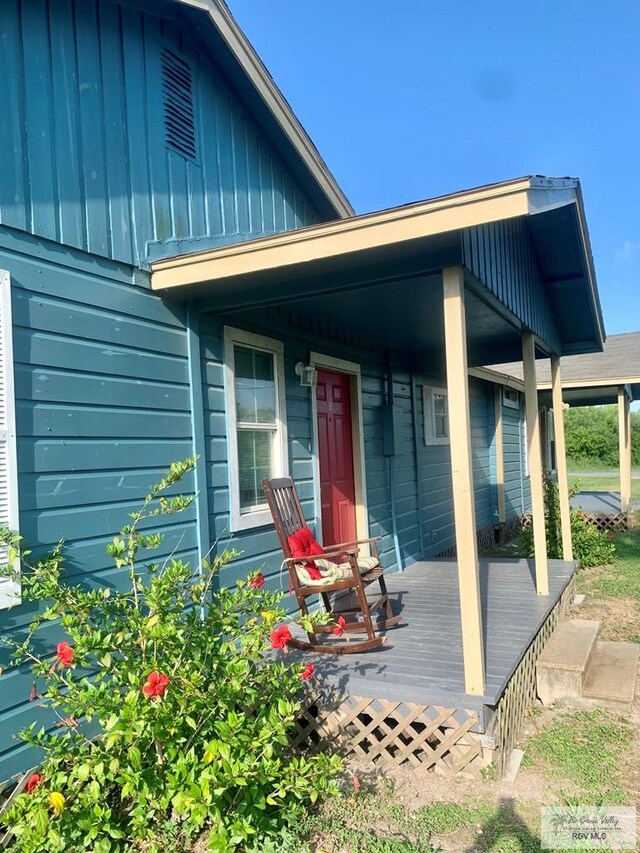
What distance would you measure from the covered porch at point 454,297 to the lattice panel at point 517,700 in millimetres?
90

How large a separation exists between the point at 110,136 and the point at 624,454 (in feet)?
32.3

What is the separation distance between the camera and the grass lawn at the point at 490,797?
237cm

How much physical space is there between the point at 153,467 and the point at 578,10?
13.0 m

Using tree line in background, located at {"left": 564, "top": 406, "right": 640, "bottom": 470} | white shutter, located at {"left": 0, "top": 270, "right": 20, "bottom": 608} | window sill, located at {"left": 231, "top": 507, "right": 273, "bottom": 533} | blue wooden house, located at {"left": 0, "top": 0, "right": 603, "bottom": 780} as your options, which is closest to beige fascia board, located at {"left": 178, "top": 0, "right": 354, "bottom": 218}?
blue wooden house, located at {"left": 0, "top": 0, "right": 603, "bottom": 780}

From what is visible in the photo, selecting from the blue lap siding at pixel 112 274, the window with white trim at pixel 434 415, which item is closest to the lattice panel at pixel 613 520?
the window with white trim at pixel 434 415

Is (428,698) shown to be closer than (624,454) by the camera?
Yes

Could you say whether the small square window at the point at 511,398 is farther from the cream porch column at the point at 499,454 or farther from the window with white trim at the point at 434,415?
Result: the window with white trim at the point at 434,415

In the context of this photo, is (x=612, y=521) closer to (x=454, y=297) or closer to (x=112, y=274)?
(x=454, y=297)

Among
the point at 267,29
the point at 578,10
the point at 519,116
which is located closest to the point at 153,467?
the point at 267,29

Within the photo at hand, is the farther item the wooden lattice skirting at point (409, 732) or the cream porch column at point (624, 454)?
the cream porch column at point (624, 454)

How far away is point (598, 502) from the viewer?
12.6m

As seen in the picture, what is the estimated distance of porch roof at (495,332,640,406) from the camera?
9.95m

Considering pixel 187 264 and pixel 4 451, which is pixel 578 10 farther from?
pixel 4 451

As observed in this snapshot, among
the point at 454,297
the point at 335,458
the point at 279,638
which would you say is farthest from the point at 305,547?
the point at 454,297
